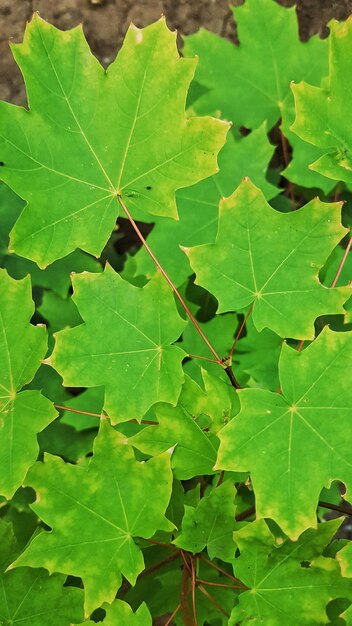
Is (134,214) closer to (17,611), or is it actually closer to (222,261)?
(222,261)

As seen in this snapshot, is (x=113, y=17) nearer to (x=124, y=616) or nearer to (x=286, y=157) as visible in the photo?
(x=286, y=157)

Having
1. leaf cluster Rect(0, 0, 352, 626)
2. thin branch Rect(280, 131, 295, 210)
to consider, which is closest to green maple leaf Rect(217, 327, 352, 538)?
leaf cluster Rect(0, 0, 352, 626)

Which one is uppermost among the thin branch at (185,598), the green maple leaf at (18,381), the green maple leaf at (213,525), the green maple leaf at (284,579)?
the green maple leaf at (18,381)

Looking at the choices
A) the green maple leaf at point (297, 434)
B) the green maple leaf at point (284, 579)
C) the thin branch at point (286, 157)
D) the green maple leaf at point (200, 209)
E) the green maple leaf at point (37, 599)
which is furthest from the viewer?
the thin branch at point (286, 157)

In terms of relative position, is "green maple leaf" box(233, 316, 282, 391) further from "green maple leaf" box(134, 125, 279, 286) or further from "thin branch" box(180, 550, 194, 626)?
"thin branch" box(180, 550, 194, 626)

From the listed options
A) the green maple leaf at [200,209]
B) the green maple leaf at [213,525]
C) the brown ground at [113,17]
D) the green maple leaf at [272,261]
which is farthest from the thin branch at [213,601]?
the brown ground at [113,17]

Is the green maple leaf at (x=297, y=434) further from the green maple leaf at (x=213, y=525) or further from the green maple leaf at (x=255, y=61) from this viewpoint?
the green maple leaf at (x=255, y=61)
